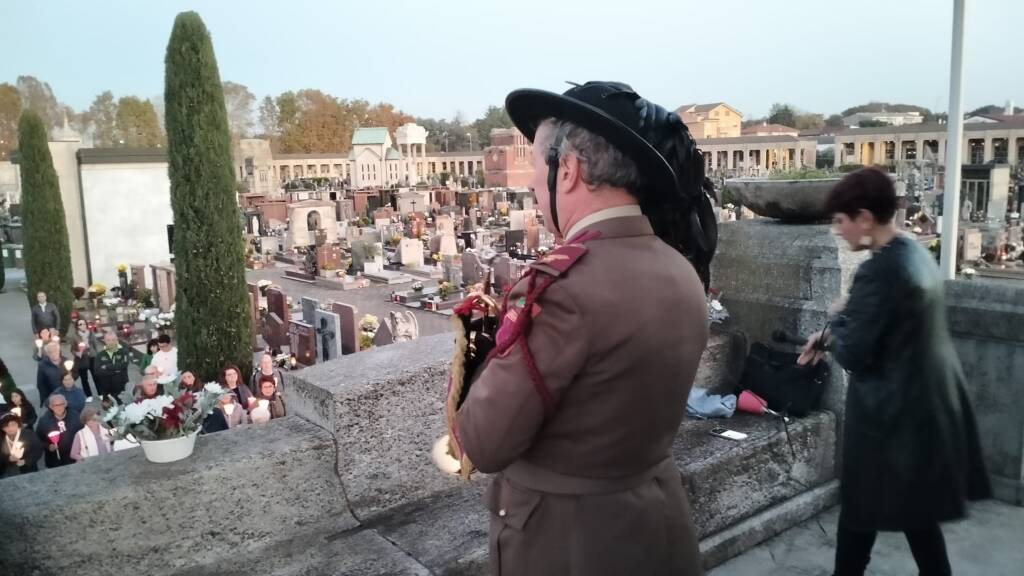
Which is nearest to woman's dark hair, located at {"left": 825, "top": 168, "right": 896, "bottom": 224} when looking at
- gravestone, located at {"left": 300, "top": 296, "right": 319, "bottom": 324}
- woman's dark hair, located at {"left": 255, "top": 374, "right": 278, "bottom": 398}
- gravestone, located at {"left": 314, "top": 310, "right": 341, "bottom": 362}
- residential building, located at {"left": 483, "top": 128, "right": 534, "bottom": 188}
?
woman's dark hair, located at {"left": 255, "top": 374, "right": 278, "bottom": 398}

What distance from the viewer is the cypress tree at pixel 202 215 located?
1204 centimetres

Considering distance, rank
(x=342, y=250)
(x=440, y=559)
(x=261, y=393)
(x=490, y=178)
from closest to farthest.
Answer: (x=440, y=559)
(x=261, y=393)
(x=342, y=250)
(x=490, y=178)

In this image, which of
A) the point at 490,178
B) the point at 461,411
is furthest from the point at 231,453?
the point at 490,178

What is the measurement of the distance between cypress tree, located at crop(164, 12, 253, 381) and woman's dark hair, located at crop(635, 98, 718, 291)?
1117cm

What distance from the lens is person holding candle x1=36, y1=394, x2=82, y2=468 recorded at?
7.90m

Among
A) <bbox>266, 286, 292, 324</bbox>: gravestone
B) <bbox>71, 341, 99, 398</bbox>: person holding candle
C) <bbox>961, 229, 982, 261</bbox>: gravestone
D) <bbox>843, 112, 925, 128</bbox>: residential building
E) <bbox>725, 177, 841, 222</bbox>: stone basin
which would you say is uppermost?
<bbox>843, 112, 925, 128</bbox>: residential building

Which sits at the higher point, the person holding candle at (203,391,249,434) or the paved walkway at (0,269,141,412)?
the person holding candle at (203,391,249,434)

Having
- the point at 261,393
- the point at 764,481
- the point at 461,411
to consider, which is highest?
the point at 461,411

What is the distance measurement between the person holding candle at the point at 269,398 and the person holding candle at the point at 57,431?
1814mm

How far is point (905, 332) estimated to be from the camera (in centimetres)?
266

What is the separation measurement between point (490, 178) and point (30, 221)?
39.9 meters

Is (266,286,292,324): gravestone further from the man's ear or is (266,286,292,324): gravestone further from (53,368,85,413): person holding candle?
the man's ear

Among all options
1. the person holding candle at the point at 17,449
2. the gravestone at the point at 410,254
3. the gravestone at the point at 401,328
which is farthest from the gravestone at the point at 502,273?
the person holding candle at the point at 17,449

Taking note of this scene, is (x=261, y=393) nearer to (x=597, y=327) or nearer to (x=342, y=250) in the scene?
(x=597, y=327)
